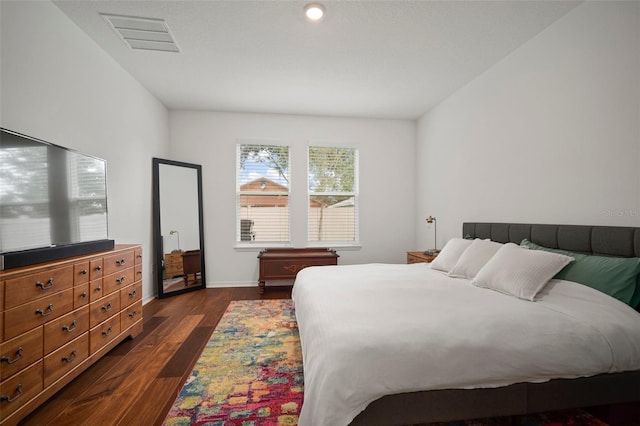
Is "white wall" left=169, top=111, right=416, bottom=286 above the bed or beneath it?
above

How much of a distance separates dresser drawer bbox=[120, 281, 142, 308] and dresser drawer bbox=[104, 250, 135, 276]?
0.68 ft

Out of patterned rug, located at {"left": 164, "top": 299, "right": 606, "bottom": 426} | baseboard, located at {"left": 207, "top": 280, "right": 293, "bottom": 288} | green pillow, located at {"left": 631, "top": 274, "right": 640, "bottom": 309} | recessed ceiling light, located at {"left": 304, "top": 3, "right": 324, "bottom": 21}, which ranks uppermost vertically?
recessed ceiling light, located at {"left": 304, "top": 3, "right": 324, "bottom": 21}

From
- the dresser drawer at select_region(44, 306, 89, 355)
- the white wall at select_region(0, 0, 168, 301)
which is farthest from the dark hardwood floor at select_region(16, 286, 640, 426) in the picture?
the white wall at select_region(0, 0, 168, 301)

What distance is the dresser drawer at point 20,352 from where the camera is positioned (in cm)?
140

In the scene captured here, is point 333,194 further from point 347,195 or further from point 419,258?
point 419,258

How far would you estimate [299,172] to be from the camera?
4.76 metres

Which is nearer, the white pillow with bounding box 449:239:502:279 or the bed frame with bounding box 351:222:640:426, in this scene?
the bed frame with bounding box 351:222:640:426

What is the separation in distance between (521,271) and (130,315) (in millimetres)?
3278

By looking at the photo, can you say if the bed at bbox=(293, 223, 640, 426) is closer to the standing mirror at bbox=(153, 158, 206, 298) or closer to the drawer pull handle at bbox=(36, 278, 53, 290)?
the drawer pull handle at bbox=(36, 278, 53, 290)

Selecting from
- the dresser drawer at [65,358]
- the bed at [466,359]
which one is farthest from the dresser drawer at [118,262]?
the bed at [466,359]

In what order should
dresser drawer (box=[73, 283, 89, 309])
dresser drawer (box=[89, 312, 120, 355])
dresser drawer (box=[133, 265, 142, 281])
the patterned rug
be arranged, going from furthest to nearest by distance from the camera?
dresser drawer (box=[133, 265, 142, 281]) < dresser drawer (box=[89, 312, 120, 355]) < dresser drawer (box=[73, 283, 89, 309]) < the patterned rug

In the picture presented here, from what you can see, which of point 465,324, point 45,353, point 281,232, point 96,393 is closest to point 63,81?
point 45,353

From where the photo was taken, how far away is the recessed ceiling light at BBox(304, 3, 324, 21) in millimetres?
2228

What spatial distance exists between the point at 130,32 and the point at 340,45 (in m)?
1.96
